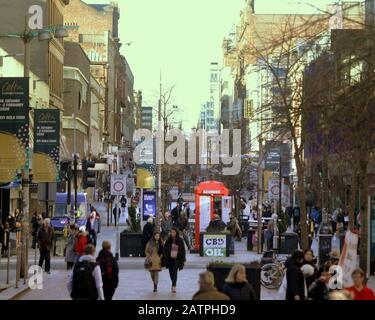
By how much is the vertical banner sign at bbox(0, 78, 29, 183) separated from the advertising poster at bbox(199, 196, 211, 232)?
1529 centimetres

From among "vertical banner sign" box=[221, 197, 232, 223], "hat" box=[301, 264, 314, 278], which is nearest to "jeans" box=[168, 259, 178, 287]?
"hat" box=[301, 264, 314, 278]

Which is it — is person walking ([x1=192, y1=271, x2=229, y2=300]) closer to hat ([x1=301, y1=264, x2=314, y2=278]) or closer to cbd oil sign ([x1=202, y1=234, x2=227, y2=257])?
hat ([x1=301, y1=264, x2=314, y2=278])

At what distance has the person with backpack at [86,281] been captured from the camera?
15703 mm

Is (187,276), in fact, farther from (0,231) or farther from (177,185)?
(177,185)

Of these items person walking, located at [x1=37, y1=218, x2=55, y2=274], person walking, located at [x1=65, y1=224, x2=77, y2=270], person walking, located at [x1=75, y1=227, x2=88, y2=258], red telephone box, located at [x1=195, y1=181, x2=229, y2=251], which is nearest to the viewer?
person walking, located at [x1=75, y1=227, x2=88, y2=258]

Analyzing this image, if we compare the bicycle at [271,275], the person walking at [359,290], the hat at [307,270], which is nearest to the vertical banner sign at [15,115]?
the bicycle at [271,275]

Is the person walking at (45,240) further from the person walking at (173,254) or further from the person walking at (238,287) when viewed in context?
the person walking at (238,287)

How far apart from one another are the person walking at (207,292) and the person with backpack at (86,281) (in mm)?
3610

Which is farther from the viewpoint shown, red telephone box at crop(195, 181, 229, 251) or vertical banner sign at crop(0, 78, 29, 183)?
red telephone box at crop(195, 181, 229, 251)

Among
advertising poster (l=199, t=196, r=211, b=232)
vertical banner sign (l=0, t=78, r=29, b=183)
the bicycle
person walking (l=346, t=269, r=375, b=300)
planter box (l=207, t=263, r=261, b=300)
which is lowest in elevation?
the bicycle

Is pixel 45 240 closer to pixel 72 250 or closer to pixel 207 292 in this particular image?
pixel 72 250

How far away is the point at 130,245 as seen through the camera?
3503 cm

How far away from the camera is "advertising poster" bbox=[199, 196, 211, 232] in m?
41.0

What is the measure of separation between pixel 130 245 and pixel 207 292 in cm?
2325
